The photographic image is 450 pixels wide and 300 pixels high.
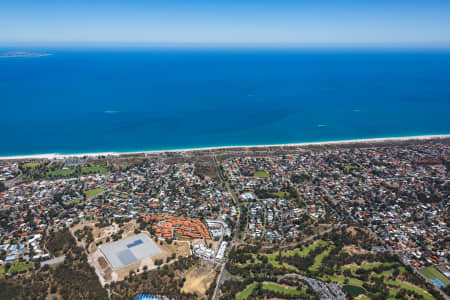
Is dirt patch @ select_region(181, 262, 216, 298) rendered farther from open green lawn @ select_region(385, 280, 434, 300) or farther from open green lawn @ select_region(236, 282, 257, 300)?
open green lawn @ select_region(385, 280, 434, 300)

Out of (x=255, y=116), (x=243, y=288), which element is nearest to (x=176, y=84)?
(x=255, y=116)

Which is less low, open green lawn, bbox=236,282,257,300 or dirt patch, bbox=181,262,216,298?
dirt patch, bbox=181,262,216,298

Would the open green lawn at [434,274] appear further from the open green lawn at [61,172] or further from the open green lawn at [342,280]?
the open green lawn at [61,172]

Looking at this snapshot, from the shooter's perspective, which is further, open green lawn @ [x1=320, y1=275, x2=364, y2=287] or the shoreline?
the shoreline

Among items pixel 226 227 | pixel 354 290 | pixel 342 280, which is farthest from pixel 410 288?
pixel 226 227

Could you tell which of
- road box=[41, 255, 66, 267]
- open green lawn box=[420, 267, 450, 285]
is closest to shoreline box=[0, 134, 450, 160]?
road box=[41, 255, 66, 267]

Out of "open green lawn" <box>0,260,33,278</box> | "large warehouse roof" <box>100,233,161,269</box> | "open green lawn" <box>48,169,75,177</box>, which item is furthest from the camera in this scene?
"open green lawn" <box>48,169,75,177</box>

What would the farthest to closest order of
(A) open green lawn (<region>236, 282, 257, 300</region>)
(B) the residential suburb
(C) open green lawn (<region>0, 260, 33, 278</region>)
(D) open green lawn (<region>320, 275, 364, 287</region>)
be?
(D) open green lawn (<region>320, 275, 364, 287</region>) < (C) open green lawn (<region>0, 260, 33, 278</region>) < (B) the residential suburb < (A) open green lawn (<region>236, 282, 257, 300</region>)
